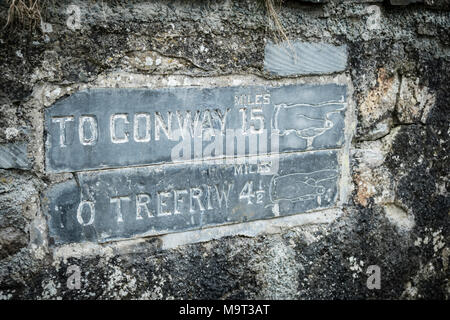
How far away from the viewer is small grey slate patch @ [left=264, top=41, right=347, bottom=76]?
1.49m

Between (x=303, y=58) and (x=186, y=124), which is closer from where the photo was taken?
(x=186, y=124)

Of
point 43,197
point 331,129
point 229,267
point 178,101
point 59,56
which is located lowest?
point 229,267

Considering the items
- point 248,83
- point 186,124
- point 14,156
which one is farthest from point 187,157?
point 14,156

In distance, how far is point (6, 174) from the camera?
125 cm

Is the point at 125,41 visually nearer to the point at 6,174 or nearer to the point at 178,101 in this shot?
the point at 178,101

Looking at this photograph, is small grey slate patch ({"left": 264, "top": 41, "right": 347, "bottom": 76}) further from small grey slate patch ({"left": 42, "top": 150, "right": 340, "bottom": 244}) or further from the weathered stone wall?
small grey slate patch ({"left": 42, "top": 150, "right": 340, "bottom": 244})

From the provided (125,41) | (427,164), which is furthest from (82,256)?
(427,164)

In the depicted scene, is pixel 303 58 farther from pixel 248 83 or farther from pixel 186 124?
pixel 186 124

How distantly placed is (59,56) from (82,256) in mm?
568

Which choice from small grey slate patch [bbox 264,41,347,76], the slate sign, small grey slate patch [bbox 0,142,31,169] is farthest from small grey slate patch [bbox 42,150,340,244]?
small grey slate patch [bbox 264,41,347,76]

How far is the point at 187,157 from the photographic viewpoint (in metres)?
1.44

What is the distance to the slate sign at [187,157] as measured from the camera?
131 cm

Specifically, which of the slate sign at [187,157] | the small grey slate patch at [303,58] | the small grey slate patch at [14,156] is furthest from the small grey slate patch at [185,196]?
the small grey slate patch at [303,58]

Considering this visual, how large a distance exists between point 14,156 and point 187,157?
48cm
